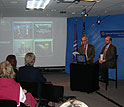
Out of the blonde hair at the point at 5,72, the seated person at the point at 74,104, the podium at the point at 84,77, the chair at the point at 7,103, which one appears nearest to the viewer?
the seated person at the point at 74,104

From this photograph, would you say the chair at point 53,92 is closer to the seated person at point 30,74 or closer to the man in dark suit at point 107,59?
the seated person at point 30,74

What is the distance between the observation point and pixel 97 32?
9.09 meters

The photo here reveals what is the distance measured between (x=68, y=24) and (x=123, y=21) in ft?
9.16

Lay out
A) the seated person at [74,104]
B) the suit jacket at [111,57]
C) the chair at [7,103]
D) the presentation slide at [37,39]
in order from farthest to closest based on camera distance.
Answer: the presentation slide at [37,39], the suit jacket at [111,57], the chair at [7,103], the seated person at [74,104]

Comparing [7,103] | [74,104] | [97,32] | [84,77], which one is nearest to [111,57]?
[84,77]

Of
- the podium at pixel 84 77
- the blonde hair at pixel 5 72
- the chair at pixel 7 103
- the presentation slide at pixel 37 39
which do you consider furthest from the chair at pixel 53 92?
the presentation slide at pixel 37 39

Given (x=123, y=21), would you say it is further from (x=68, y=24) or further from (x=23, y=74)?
(x=23, y=74)

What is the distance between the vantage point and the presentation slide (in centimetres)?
959

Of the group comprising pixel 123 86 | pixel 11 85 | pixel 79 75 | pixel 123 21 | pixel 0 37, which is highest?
pixel 123 21

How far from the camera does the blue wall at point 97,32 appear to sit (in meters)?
8.29

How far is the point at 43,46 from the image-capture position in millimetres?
9930

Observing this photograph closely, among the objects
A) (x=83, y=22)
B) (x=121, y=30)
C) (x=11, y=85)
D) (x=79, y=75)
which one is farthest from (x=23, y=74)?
(x=83, y=22)

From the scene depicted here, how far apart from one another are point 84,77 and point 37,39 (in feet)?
15.3

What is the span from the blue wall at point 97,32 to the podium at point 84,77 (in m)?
2.88
